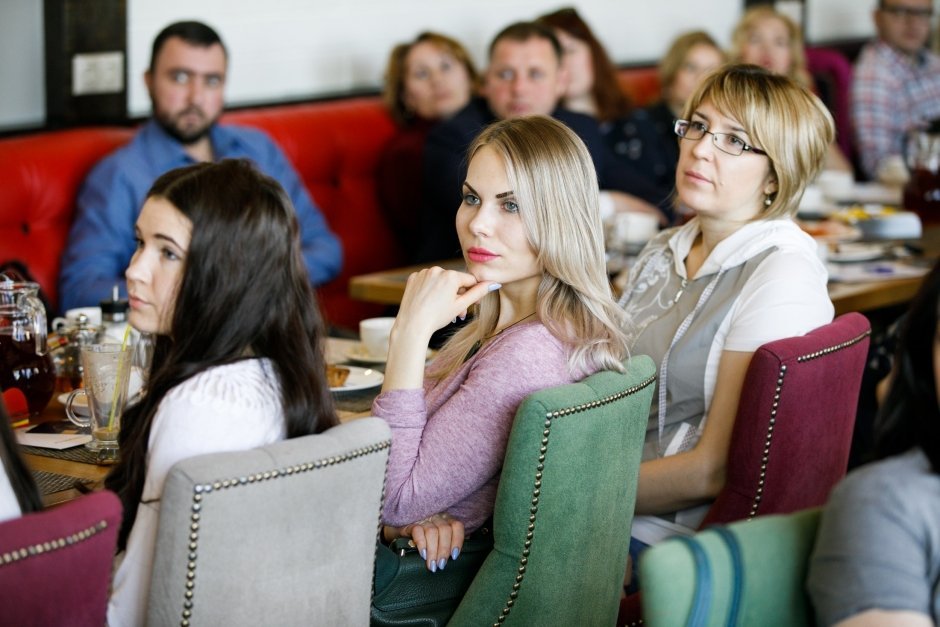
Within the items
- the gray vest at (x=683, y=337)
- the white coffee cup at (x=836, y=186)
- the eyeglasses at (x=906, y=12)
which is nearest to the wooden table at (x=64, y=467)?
the gray vest at (x=683, y=337)

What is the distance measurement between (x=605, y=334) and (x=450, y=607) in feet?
1.52

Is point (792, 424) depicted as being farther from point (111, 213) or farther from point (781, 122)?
point (111, 213)

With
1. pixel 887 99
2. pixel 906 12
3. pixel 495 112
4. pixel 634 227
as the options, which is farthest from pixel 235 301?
pixel 906 12

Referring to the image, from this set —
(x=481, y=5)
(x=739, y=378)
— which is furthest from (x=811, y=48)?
(x=739, y=378)

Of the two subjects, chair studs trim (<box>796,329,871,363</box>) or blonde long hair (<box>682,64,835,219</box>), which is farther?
blonde long hair (<box>682,64,835,219</box>)

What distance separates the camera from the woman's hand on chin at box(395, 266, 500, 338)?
1.91 metres

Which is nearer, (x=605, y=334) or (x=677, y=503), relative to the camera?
(x=605, y=334)

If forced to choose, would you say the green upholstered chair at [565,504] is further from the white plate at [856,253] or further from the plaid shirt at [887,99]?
the plaid shirt at [887,99]

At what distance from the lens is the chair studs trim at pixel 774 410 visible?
1902 millimetres

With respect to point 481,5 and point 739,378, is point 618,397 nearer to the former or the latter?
point 739,378

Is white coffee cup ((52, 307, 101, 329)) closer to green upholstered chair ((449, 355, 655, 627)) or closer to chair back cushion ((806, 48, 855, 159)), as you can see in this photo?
green upholstered chair ((449, 355, 655, 627))

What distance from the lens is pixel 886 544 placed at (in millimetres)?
1272

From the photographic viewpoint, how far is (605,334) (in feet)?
6.36

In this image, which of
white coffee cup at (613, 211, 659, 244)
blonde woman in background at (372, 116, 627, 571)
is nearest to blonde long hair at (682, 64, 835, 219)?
blonde woman in background at (372, 116, 627, 571)
